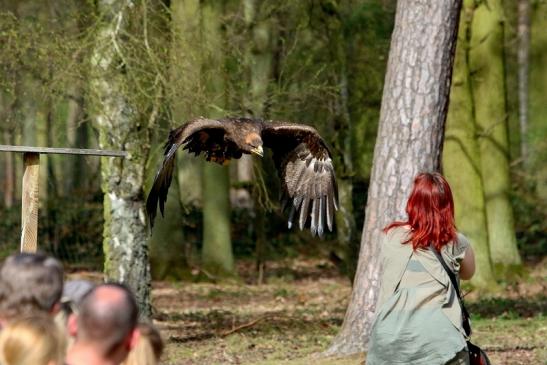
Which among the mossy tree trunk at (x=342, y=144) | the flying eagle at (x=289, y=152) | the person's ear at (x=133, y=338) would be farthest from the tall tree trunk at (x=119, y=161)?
the person's ear at (x=133, y=338)

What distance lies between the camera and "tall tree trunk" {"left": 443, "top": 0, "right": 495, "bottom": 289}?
18.3 metres

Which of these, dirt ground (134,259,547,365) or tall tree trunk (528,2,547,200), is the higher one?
tall tree trunk (528,2,547,200)

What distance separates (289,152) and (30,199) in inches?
185

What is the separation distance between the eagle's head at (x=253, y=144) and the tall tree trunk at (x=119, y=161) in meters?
1.71

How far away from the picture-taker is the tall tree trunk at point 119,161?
1252cm

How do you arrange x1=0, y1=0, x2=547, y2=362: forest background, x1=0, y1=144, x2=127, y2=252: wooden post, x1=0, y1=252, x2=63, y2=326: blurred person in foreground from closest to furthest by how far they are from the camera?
x1=0, y1=252, x2=63, y2=326: blurred person in foreground, x1=0, y1=144, x2=127, y2=252: wooden post, x1=0, y1=0, x2=547, y2=362: forest background

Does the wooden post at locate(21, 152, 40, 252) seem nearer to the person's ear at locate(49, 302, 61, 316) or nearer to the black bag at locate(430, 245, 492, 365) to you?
the black bag at locate(430, 245, 492, 365)

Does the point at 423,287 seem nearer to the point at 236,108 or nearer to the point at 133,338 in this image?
the point at 133,338

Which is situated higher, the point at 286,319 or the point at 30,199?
the point at 30,199

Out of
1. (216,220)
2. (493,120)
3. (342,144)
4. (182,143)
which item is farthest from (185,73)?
(216,220)

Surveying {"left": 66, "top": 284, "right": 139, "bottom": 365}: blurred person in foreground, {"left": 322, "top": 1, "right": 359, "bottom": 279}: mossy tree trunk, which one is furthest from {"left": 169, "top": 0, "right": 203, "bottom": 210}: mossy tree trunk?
{"left": 66, "top": 284, "right": 139, "bottom": 365}: blurred person in foreground

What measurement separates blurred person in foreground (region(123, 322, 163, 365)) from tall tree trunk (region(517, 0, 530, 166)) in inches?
925

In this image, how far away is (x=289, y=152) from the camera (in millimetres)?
12398

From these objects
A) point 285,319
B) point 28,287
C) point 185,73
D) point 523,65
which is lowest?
point 285,319
